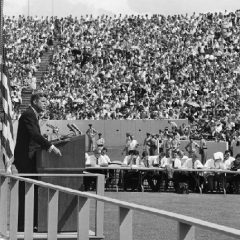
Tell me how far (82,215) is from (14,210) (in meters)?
2.37

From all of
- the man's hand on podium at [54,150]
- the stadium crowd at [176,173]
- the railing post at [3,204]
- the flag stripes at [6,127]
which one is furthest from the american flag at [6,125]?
the stadium crowd at [176,173]

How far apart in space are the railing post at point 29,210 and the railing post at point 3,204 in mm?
811

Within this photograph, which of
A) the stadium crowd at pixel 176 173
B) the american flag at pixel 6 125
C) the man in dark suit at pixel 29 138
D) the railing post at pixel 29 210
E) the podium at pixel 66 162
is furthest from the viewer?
the stadium crowd at pixel 176 173

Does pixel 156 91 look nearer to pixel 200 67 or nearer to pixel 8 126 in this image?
pixel 200 67

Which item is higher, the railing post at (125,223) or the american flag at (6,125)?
the american flag at (6,125)

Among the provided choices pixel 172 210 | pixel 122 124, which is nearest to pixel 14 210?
pixel 172 210

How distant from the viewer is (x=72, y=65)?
5197cm

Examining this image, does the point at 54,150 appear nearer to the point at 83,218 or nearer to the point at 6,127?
the point at 83,218

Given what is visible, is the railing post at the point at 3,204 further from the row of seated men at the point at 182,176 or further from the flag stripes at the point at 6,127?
the row of seated men at the point at 182,176

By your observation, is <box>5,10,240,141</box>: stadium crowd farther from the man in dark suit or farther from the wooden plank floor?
the wooden plank floor

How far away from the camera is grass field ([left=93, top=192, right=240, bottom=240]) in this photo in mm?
5004

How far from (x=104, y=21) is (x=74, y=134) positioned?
48600mm

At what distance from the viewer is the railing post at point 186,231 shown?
437 cm

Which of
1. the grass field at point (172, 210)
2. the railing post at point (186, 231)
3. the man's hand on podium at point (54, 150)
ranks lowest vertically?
the grass field at point (172, 210)
